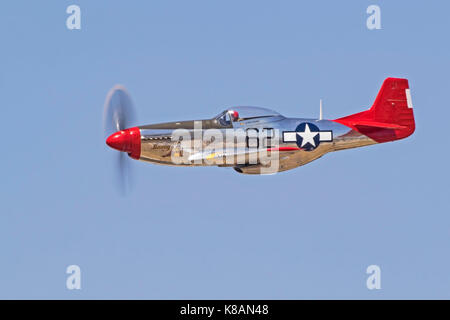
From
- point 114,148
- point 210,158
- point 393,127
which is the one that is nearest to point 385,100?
point 393,127

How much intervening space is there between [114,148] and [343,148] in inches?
274

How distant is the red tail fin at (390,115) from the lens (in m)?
34.8

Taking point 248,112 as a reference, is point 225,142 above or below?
Answer: below

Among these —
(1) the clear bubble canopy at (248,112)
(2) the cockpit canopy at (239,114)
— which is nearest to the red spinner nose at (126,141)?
(2) the cockpit canopy at (239,114)

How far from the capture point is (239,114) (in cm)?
3350

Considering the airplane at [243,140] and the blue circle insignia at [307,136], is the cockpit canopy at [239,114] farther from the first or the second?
the blue circle insignia at [307,136]

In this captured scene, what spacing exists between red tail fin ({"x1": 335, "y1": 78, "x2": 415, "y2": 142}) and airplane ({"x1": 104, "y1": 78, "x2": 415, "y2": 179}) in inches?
13.7

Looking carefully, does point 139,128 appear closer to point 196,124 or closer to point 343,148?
point 196,124

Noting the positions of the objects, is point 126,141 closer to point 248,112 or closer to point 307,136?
point 248,112

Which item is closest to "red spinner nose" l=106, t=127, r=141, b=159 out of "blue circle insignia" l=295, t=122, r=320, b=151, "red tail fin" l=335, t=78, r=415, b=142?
"blue circle insignia" l=295, t=122, r=320, b=151

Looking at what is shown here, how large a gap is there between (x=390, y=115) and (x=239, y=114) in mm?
5032

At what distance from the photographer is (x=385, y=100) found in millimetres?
35281

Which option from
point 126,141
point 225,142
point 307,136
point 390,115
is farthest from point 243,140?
point 390,115

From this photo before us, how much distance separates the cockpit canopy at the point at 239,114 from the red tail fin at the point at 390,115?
2573mm
